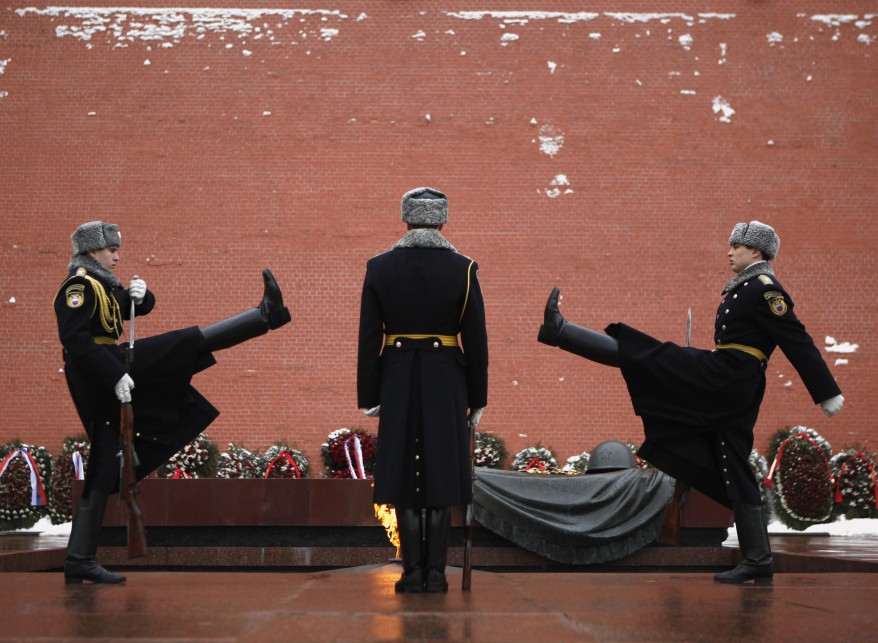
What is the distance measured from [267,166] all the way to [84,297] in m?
7.95

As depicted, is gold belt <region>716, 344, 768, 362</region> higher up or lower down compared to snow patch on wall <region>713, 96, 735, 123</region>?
lower down

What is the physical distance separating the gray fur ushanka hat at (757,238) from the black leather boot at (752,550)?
1.07m

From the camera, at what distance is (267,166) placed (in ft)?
39.2

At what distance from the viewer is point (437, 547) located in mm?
3707

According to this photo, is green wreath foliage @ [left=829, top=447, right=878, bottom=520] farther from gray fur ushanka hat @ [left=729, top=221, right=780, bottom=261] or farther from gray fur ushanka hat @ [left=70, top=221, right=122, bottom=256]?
gray fur ushanka hat @ [left=70, top=221, right=122, bottom=256]

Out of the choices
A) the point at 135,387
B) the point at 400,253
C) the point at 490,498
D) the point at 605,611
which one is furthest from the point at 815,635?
the point at 490,498

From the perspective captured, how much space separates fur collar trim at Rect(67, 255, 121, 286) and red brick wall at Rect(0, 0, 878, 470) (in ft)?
24.1

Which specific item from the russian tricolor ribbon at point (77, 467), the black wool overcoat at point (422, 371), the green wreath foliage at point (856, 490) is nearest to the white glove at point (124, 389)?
the black wool overcoat at point (422, 371)

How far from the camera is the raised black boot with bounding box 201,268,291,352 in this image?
4.23 meters

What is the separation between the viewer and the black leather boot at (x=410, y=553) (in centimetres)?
365

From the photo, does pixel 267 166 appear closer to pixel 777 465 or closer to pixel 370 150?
pixel 370 150

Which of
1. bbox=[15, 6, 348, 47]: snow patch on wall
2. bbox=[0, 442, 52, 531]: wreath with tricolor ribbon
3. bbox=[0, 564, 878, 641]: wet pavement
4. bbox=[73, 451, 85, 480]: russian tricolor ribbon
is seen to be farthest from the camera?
bbox=[15, 6, 348, 47]: snow patch on wall

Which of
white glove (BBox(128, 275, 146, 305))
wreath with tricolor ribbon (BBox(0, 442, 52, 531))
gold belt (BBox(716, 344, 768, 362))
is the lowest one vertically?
wreath with tricolor ribbon (BBox(0, 442, 52, 531))

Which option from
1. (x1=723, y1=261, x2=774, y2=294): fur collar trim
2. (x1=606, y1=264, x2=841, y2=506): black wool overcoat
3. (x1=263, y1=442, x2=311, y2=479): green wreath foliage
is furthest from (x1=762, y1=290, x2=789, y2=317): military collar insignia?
(x1=263, y1=442, x2=311, y2=479): green wreath foliage
